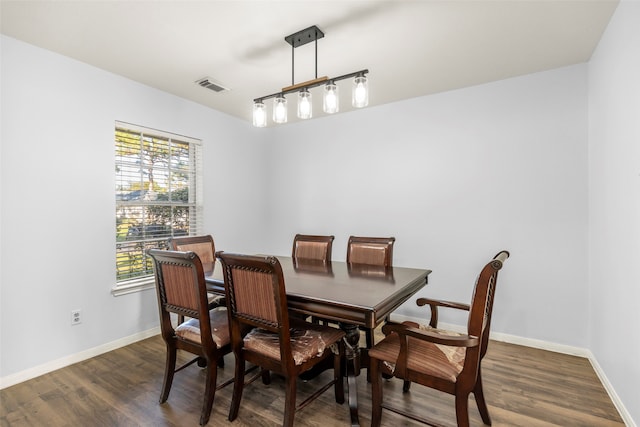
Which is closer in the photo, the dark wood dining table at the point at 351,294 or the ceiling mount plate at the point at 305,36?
the dark wood dining table at the point at 351,294

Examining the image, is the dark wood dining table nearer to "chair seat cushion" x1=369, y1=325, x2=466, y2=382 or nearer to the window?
"chair seat cushion" x1=369, y1=325, x2=466, y2=382

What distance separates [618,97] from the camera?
78.0 inches

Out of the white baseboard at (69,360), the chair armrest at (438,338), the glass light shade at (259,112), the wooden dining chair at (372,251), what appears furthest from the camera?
the wooden dining chair at (372,251)

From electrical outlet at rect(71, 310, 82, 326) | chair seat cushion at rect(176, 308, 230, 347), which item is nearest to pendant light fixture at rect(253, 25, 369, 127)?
chair seat cushion at rect(176, 308, 230, 347)

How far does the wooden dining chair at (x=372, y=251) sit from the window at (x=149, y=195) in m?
1.99

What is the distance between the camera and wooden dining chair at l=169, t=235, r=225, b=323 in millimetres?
2768

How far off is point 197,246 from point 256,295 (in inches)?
61.8

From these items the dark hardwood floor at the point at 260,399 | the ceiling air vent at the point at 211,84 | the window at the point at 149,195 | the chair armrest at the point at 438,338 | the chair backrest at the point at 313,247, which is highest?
the ceiling air vent at the point at 211,84

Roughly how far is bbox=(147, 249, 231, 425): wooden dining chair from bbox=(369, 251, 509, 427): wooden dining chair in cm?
97

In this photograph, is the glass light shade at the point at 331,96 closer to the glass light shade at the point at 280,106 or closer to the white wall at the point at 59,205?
the glass light shade at the point at 280,106

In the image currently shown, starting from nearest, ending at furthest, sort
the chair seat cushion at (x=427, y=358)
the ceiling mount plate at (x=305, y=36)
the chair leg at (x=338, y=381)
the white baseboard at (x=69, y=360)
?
1. the chair seat cushion at (x=427, y=358)
2. the chair leg at (x=338, y=381)
3. the ceiling mount plate at (x=305, y=36)
4. the white baseboard at (x=69, y=360)

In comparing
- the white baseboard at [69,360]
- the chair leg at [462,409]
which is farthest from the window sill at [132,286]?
the chair leg at [462,409]

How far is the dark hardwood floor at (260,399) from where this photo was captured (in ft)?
6.18

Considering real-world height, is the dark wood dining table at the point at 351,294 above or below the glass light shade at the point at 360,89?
below
